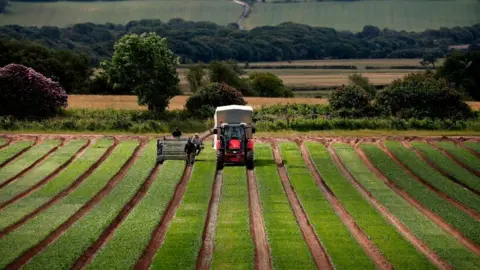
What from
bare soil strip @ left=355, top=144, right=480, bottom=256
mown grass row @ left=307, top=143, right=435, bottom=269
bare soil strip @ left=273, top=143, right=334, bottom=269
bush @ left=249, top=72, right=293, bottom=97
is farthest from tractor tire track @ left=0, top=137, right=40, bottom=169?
bush @ left=249, top=72, right=293, bottom=97

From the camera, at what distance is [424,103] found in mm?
64000

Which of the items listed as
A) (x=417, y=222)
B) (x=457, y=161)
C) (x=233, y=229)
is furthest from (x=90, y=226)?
(x=457, y=161)

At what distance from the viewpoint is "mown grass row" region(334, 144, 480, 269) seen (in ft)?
89.5

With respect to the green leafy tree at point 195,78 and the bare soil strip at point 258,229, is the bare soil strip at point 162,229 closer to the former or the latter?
the bare soil strip at point 258,229

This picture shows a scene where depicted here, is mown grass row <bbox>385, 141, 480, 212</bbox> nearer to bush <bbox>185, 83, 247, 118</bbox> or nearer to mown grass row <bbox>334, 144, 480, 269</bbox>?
mown grass row <bbox>334, 144, 480, 269</bbox>

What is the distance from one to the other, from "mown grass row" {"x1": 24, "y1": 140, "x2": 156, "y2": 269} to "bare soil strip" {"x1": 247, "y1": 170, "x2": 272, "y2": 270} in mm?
5247

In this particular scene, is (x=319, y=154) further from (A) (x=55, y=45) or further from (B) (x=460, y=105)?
(A) (x=55, y=45)

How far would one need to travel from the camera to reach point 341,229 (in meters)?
31.0

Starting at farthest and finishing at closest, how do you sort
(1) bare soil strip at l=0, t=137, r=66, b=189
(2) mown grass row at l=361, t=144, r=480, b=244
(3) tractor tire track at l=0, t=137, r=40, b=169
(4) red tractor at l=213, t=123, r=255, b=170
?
1. (3) tractor tire track at l=0, t=137, r=40, b=169
2. (4) red tractor at l=213, t=123, r=255, b=170
3. (1) bare soil strip at l=0, t=137, r=66, b=189
4. (2) mown grass row at l=361, t=144, r=480, b=244

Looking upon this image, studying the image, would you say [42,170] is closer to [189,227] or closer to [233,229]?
[189,227]

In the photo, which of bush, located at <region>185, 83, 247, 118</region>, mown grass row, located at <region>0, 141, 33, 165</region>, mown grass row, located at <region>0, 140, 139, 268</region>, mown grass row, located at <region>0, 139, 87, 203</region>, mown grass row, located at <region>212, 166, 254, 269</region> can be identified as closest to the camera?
mown grass row, located at <region>212, 166, 254, 269</region>

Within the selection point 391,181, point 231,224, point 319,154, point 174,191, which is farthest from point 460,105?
point 231,224

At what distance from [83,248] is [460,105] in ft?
141

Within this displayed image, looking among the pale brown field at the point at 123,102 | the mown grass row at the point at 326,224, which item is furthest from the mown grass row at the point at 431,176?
the pale brown field at the point at 123,102
